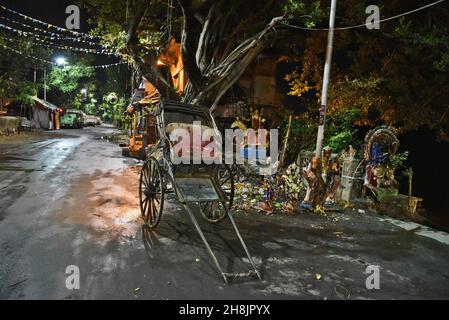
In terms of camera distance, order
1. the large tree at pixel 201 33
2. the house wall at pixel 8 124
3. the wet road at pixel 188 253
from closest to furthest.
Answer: the wet road at pixel 188 253 < the large tree at pixel 201 33 < the house wall at pixel 8 124

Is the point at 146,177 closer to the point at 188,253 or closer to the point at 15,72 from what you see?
the point at 188,253

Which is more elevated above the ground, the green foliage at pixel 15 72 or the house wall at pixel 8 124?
the green foliage at pixel 15 72

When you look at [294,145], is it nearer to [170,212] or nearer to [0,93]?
[170,212]

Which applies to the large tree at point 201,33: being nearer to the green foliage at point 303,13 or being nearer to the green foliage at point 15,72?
the green foliage at point 303,13

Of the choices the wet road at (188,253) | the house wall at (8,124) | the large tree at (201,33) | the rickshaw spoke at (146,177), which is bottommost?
the wet road at (188,253)

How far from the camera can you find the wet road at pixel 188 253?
4.41 meters

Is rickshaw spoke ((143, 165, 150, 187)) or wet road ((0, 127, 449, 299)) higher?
rickshaw spoke ((143, 165, 150, 187))

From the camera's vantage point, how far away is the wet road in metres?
4.41

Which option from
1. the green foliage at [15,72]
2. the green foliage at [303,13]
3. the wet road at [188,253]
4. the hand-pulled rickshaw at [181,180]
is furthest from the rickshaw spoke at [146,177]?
the green foliage at [15,72]

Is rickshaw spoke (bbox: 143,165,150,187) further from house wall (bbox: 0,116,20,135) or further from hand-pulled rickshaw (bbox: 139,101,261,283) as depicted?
house wall (bbox: 0,116,20,135)

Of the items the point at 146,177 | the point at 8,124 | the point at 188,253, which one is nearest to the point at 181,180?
the point at 146,177

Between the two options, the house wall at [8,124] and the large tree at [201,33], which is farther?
the house wall at [8,124]

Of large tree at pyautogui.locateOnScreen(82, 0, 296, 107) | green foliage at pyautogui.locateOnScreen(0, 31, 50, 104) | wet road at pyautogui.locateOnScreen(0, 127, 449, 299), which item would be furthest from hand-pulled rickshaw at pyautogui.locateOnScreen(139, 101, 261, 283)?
green foliage at pyautogui.locateOnScreen(0, 31, 50, 104)
